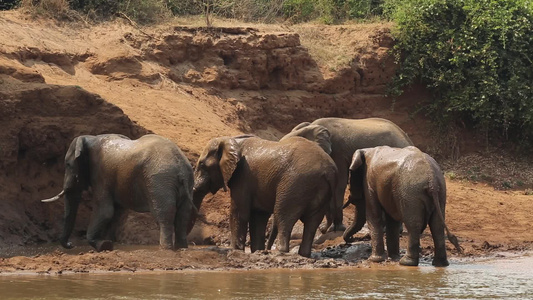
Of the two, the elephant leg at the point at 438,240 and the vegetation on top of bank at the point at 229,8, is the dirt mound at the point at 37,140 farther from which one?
the vegetation on top of bank at the point at 229,8

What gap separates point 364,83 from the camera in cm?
2519

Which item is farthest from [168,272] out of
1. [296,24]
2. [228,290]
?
[296,24]

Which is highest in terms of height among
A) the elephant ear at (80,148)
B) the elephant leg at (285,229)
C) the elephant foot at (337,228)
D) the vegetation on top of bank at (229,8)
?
the vegetation on top of bank at (229,8)

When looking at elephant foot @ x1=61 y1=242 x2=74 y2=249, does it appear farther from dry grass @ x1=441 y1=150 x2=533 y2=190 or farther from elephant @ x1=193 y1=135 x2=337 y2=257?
→ dry grass @ x1=441 y1=150 x2=533 y2=190

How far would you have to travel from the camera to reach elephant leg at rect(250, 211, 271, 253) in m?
15.6

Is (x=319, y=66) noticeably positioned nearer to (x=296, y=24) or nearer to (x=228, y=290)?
(x=296, y=24)

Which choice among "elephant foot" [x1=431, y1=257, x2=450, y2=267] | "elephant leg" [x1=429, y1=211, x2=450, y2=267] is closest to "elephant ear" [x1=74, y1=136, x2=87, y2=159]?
"elephant leg" [x1=429, y1=211, x2=450, y2=267]

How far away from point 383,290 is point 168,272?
8.72ft

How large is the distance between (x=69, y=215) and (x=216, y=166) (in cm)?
214

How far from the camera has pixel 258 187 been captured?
49.8 feet

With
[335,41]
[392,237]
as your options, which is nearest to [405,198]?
[392,237]

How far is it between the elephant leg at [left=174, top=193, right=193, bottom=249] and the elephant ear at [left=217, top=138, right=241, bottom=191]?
65 cm

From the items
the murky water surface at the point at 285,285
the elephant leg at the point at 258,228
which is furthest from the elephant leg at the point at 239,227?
the murky water surface at the point at 285,285

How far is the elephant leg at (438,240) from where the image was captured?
1433 cm
